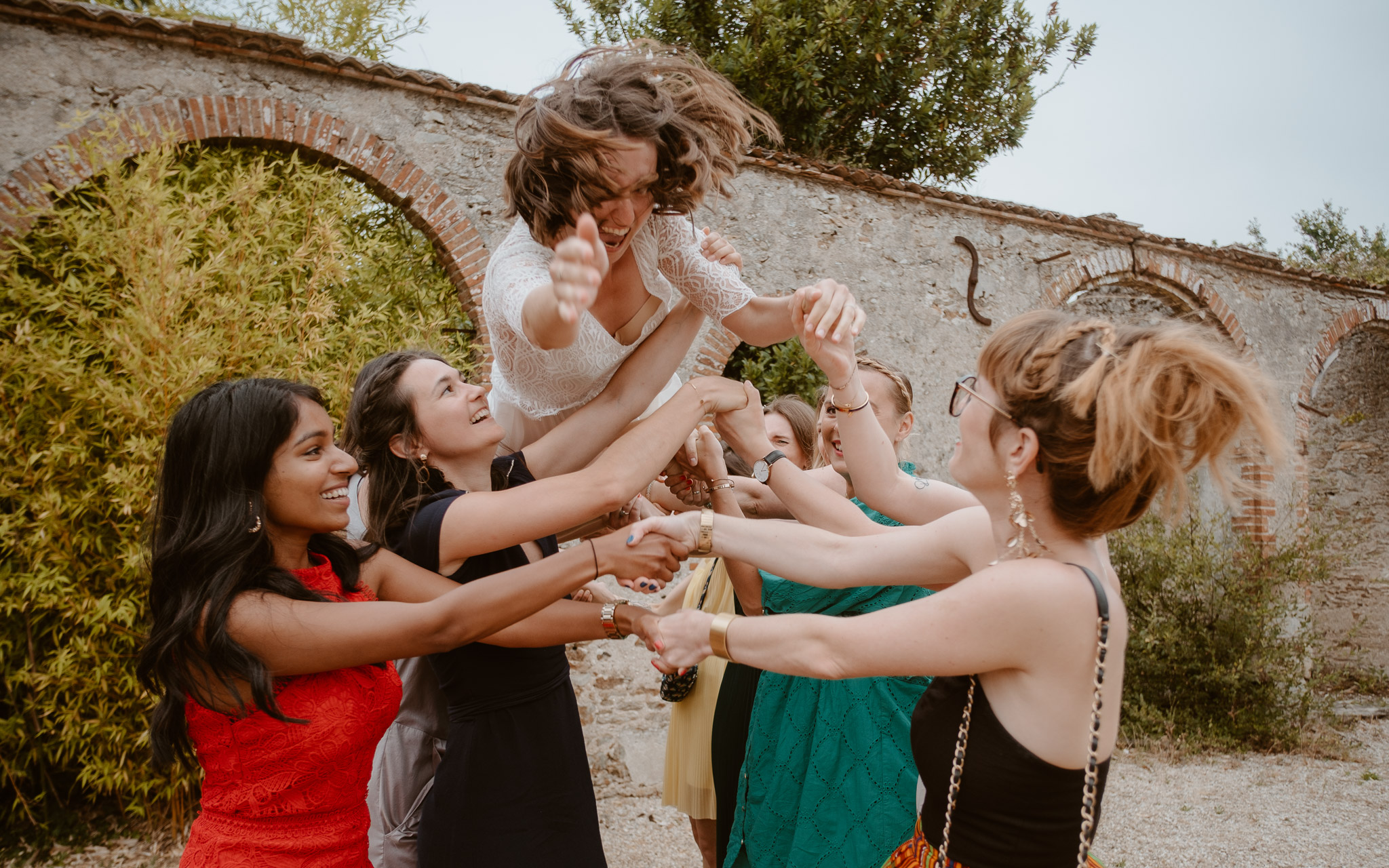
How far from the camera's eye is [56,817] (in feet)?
15.3

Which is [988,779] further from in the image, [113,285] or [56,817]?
[56,817]

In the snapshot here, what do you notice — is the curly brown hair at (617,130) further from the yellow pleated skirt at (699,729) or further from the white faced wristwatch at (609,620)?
the yellow pleated skirt at (699,729)

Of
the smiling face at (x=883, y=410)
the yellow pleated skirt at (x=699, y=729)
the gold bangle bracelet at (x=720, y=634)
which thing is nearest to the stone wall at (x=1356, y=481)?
the smiling face at (x=883, y=410)

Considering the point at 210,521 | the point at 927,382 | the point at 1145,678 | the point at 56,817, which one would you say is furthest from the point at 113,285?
the point at 1145,678

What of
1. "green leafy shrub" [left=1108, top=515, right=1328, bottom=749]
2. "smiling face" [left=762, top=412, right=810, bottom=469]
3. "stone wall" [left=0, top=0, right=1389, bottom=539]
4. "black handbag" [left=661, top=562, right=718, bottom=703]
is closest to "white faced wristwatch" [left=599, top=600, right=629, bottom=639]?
"black handbag" [left=661, top=562, right=718, bottom=703]

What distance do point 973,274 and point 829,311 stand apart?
634cm

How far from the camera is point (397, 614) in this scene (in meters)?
1.78

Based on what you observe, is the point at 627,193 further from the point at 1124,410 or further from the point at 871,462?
the point at 1124,410

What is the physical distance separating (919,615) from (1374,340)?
13.0 metres

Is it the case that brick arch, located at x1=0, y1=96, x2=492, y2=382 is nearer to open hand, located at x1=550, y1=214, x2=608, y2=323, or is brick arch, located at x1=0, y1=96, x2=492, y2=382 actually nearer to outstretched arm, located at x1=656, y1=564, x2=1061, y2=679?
open hand, located at x1=550, y1=214, x2=608, y2=323

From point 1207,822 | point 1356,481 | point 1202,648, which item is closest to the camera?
point 1207,822

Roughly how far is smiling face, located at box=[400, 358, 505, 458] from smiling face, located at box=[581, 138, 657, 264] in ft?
1.75

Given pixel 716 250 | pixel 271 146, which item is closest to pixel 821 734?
pixel 716 250

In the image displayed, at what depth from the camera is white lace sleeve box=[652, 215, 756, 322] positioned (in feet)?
7.79
